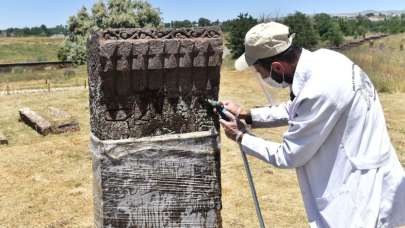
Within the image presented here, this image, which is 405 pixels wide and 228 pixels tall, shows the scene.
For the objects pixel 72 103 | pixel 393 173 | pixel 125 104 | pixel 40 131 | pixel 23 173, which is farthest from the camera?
pixel 72 103

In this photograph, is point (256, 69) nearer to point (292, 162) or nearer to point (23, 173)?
point (292, 162)

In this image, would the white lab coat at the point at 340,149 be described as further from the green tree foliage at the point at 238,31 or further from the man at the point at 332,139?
the green tree foliage at the point at 238,31

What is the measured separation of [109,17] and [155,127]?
33.3 m

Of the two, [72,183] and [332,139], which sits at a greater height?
[332,139]

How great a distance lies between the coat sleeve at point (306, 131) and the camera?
2516 mm

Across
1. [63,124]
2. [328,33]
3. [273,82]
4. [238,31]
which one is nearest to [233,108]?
[273,82]

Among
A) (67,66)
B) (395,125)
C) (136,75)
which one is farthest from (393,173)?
(67,66)

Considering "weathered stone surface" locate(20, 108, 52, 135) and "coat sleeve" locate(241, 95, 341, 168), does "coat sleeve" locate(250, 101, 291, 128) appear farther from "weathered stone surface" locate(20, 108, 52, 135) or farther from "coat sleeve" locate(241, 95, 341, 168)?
"weathered stone surface" locate(20, 108, 52, 135)

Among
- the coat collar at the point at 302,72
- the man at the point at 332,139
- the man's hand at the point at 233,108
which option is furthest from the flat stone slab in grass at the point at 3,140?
the coat collar at the point at 302,72

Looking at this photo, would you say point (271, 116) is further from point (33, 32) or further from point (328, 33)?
point (33, 32)

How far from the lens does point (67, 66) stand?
114 ft

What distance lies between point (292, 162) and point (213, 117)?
0.60m

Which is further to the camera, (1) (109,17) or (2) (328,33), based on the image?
(2) (328,33)

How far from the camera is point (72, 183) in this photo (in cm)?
755
